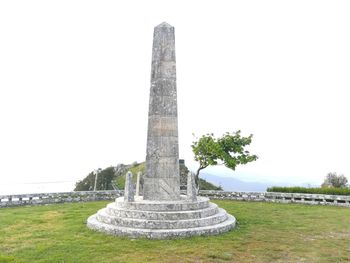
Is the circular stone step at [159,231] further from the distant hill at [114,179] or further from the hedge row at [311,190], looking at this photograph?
the distant hill at [114,179]

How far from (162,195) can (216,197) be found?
503 inches

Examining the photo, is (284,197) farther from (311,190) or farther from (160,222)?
(160,222)

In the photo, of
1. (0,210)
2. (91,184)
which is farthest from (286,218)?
(91,184)

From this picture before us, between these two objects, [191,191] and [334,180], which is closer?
[191,191]

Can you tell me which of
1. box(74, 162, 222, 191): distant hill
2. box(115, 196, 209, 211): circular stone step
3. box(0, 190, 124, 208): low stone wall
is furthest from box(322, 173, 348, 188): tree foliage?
box(115, 196, 209, 211): circular stone step

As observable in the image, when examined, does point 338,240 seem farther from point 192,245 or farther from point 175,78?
point 175,78

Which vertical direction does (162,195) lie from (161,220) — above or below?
above

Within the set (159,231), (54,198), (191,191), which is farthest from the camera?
(54,198)

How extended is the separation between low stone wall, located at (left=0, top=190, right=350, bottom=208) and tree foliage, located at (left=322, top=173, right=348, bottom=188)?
10.8m

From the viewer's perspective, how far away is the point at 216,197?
27672mm

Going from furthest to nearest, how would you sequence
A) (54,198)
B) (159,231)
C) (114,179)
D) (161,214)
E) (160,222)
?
(114,179), (54,198), (161,214), (160,222), (159,231)

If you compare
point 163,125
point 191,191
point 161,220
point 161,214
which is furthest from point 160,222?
point 163,125

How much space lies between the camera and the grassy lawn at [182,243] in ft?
35.0

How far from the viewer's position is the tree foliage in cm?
3503
